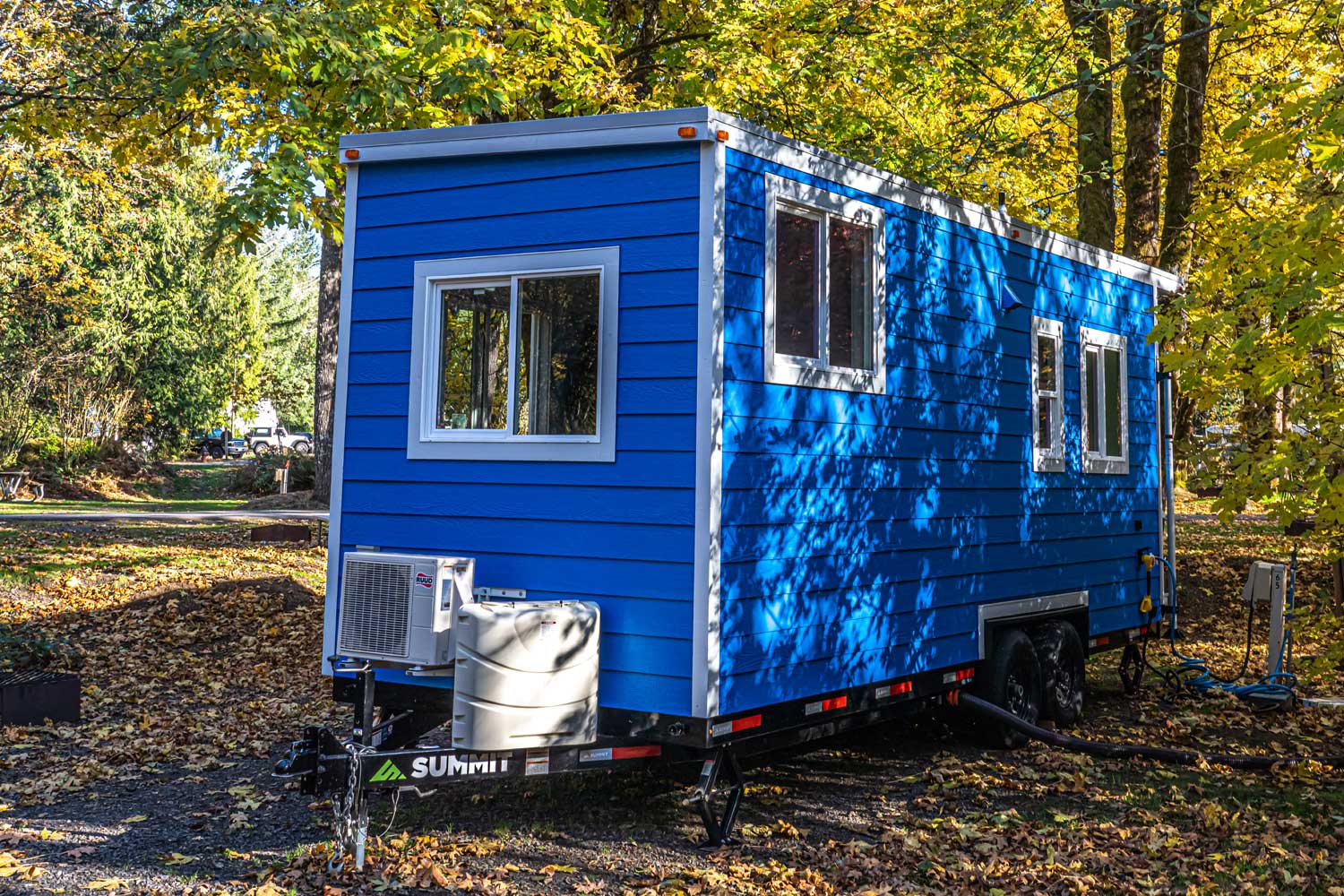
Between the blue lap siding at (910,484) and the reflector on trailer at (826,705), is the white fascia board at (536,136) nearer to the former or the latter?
the blue lap siding at (910,484)

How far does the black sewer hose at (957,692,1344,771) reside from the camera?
7461mm

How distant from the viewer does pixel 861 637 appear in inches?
262

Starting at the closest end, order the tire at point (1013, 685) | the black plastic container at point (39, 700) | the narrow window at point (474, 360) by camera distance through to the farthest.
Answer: the narrow window at point (474, 360)
the tire at point (1013, 685)
the black plastic container at point (39, 700)

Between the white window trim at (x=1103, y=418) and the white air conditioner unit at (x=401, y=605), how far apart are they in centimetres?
518

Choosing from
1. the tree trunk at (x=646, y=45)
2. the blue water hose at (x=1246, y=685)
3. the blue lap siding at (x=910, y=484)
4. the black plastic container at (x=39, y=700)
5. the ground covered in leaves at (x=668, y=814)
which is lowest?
the ground covered in leaves at (x=668, y=814)

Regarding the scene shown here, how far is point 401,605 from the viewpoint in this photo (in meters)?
5.89

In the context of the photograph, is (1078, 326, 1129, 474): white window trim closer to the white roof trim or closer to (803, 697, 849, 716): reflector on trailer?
the white roof trim

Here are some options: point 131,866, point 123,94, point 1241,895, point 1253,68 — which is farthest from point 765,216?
point 1253,68

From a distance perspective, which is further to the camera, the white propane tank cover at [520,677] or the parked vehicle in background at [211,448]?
the parked vehicle in background at [211,448]

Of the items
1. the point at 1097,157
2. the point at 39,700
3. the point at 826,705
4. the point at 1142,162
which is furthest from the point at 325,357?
the point at 826,705

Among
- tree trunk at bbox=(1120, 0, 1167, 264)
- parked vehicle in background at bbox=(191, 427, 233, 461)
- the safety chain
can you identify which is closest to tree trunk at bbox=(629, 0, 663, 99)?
tree trunk at bbox=(1120, 0, 1167, 264)

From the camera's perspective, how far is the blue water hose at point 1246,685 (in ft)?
31.5

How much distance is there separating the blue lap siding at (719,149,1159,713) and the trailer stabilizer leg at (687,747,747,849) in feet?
0.92

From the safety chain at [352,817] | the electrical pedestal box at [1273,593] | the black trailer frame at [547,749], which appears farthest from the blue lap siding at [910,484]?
the safety chain at [352,817]
